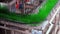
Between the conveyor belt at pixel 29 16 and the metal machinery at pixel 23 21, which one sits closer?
the metal machinery at pixel 23 21

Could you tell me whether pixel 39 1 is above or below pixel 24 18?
above

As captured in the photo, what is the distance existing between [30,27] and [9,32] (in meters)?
0.32

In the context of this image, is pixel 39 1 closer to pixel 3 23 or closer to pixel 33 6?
pixel 33 6

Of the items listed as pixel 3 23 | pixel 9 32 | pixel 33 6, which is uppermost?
pixel 33 6

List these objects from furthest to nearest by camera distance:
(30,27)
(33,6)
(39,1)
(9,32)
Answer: (39,1), (33,6), (9,32), (30,27)

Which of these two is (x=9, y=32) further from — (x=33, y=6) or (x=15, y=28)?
(x=33, y=6)

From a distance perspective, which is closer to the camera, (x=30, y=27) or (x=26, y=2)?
(x=30, y=27)

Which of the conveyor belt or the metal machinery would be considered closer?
the metal machinery

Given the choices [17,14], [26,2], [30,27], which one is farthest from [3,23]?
[26,2]

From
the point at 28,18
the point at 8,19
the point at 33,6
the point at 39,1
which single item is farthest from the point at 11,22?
the point at 39,1

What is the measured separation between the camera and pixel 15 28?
195 cm

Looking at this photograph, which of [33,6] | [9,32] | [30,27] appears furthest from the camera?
[33,6]

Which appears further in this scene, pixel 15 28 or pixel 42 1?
pixel 42 1

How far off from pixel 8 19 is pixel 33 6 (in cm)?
47
